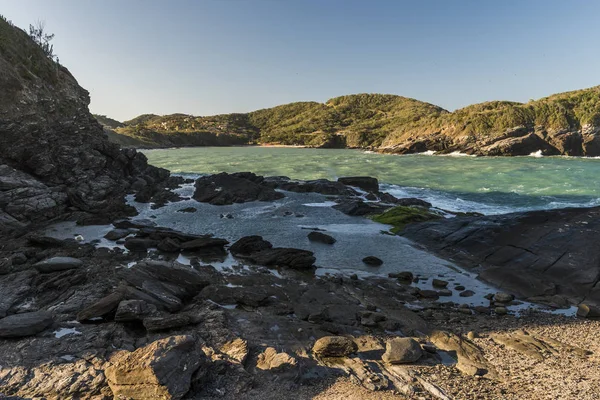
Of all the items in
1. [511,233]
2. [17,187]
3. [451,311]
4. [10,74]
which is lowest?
[451,311]

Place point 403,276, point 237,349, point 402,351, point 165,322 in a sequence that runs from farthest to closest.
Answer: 1. point 403,276
2. point 165,322
3. point 237,349
4. point 402,351

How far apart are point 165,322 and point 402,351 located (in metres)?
7.66

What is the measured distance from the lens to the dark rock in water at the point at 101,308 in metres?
12.4

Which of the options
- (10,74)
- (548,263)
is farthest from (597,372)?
(10,74)

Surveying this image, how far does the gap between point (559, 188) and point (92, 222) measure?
2066 inches

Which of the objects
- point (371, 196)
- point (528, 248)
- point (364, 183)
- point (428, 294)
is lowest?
point (428, 294)

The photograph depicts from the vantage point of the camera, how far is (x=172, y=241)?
21156mm

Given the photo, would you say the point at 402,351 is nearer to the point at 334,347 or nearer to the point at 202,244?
the point at 334,347

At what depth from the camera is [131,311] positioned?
1200 centimetres

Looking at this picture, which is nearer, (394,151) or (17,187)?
(17,187)

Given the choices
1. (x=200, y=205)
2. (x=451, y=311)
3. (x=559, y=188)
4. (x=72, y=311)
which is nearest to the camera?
(x=72, y=311)

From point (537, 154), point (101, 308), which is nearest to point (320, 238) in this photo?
point (101, 308)

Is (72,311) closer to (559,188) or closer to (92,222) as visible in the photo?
(92,222)

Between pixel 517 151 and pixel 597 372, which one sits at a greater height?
pixel 517 151
